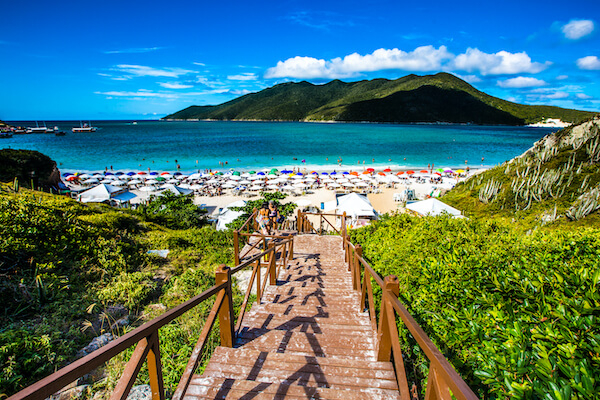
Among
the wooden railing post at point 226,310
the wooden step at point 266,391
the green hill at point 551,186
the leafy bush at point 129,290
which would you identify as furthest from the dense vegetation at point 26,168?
the green hill at point 551,186

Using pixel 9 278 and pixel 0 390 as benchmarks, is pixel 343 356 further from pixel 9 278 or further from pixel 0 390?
pixel 9 278

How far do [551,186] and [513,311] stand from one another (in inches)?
526

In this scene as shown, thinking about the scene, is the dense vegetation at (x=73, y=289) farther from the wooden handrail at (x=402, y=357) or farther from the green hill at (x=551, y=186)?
the green hill at (x=551, y=186)

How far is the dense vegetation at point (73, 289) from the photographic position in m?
4.36

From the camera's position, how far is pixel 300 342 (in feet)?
12.6

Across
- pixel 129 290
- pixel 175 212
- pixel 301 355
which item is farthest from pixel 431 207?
pixel 175 212

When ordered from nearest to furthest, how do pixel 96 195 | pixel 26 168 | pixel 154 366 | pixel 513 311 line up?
Answer: pixel 154 366 → pixel 513 311 → pixel 26 168 → pixel 96 195

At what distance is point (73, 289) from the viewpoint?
20.6 ft

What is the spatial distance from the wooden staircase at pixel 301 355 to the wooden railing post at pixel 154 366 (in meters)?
0.55

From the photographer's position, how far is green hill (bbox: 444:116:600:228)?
32.5ft

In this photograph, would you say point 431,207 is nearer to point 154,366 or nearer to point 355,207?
point 355,207

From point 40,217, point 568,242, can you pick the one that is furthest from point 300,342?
point 40,217

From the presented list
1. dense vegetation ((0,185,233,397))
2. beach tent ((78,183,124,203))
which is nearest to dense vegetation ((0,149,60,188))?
beach tent ((78,183,124,203))

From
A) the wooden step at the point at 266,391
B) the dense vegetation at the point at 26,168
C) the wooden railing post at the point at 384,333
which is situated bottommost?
the wooden step at the point at 266,391
